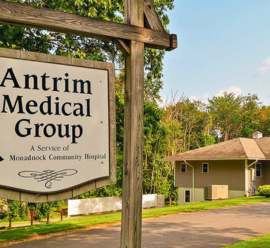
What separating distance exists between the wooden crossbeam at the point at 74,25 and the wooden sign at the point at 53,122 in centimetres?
39

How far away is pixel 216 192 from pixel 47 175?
2397 centimetres

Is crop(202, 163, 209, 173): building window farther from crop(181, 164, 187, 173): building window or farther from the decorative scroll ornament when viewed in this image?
the decorative scroll ornament

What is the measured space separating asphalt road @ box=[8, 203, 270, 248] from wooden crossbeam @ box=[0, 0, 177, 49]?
6507 millimetres

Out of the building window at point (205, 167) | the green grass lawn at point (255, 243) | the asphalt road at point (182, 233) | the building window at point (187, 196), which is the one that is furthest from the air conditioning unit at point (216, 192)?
the green grass lawn at point (255, 243)

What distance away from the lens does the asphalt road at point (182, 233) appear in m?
9.26

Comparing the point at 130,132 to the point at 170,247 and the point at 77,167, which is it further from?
the point at 170,247

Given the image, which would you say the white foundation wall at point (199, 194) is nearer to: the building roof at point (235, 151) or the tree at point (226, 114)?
the building roof at point (235, 151)

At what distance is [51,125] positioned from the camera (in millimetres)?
3455

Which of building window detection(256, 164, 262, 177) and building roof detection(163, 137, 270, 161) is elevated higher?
building roof detection(163, 137, 270, 161)

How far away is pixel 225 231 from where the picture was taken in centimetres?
1080

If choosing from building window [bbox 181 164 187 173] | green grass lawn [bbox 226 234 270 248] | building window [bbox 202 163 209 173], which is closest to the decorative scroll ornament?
green grass lawn [bbox 226 234 270 248]

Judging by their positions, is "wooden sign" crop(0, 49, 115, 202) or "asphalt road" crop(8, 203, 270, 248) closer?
"wooden sign" crop(0, 49, 115, 202)

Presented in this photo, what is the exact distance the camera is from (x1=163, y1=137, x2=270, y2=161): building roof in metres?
→ 26.7

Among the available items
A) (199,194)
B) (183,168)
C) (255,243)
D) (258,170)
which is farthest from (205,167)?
(255,243)
